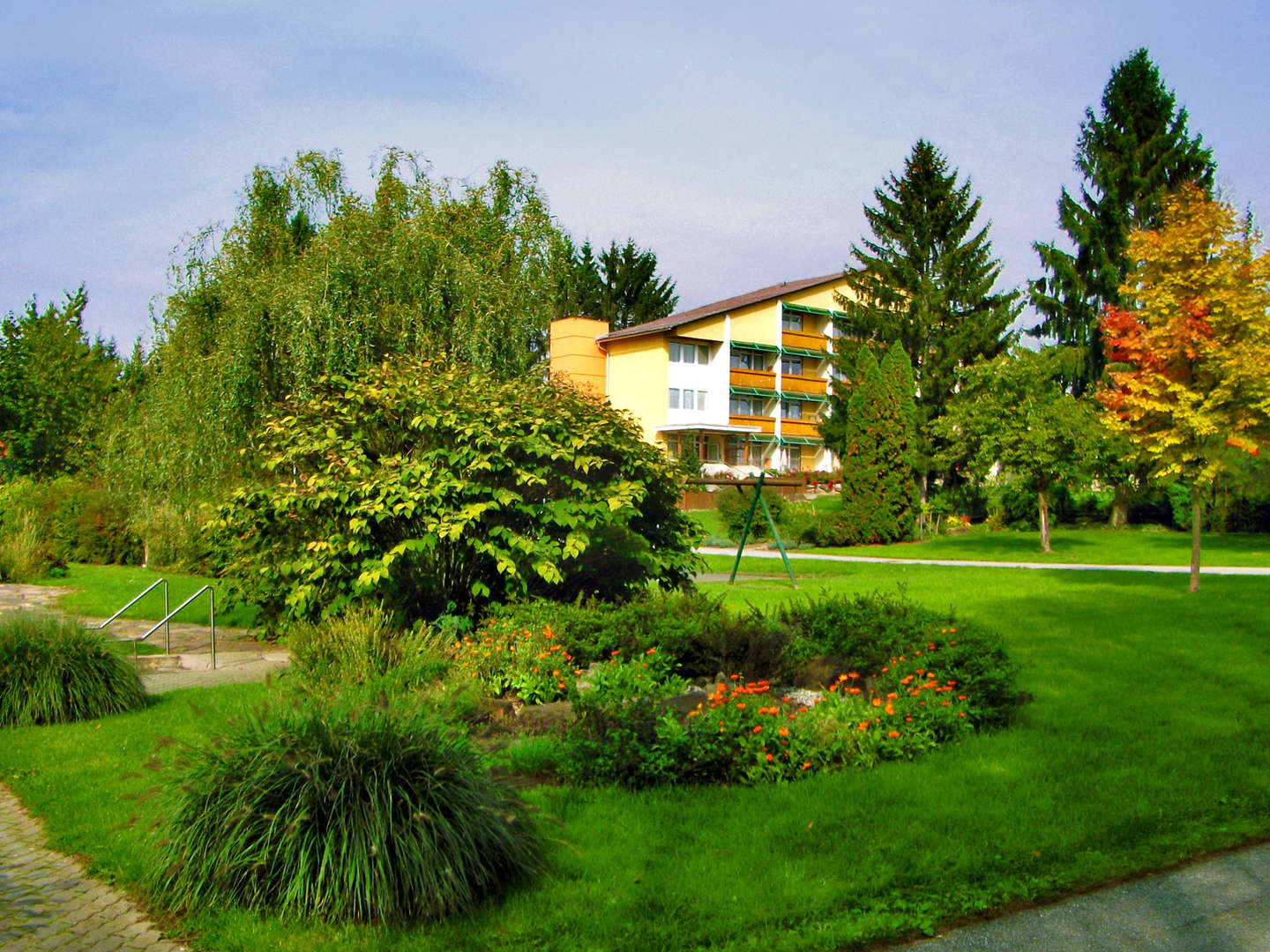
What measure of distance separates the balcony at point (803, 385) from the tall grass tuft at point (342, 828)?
49945 millimetres

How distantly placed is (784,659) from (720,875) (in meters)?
3.60

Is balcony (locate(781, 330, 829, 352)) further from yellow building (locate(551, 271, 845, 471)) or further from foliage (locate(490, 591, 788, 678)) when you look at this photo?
foliage (locate(490, 591, 788, 678))

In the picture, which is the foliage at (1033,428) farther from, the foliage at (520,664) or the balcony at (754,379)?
the balcony at (754,379)

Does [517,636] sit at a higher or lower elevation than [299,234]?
lower

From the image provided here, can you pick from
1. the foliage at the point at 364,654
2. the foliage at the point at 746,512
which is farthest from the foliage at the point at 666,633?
the foliage at the point at 746,512

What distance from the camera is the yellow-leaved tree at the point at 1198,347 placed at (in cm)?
1343

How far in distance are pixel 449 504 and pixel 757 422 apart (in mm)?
44306

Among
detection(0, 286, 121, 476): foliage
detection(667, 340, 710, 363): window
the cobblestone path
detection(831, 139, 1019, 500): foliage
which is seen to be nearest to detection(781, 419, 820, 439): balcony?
detection(667, 340, 710, 363): window

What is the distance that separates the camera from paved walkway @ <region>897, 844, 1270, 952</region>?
386 centimetres

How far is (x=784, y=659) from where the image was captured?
7867mm

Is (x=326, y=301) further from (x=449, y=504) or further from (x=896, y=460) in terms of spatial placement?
(x=896, y=460)

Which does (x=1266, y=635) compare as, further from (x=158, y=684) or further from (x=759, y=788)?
(x=158, y=684)

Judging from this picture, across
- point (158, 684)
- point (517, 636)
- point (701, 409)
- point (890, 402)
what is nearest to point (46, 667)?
point (158, 684)

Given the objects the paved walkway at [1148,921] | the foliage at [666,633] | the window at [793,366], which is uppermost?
the window at [793,366]
